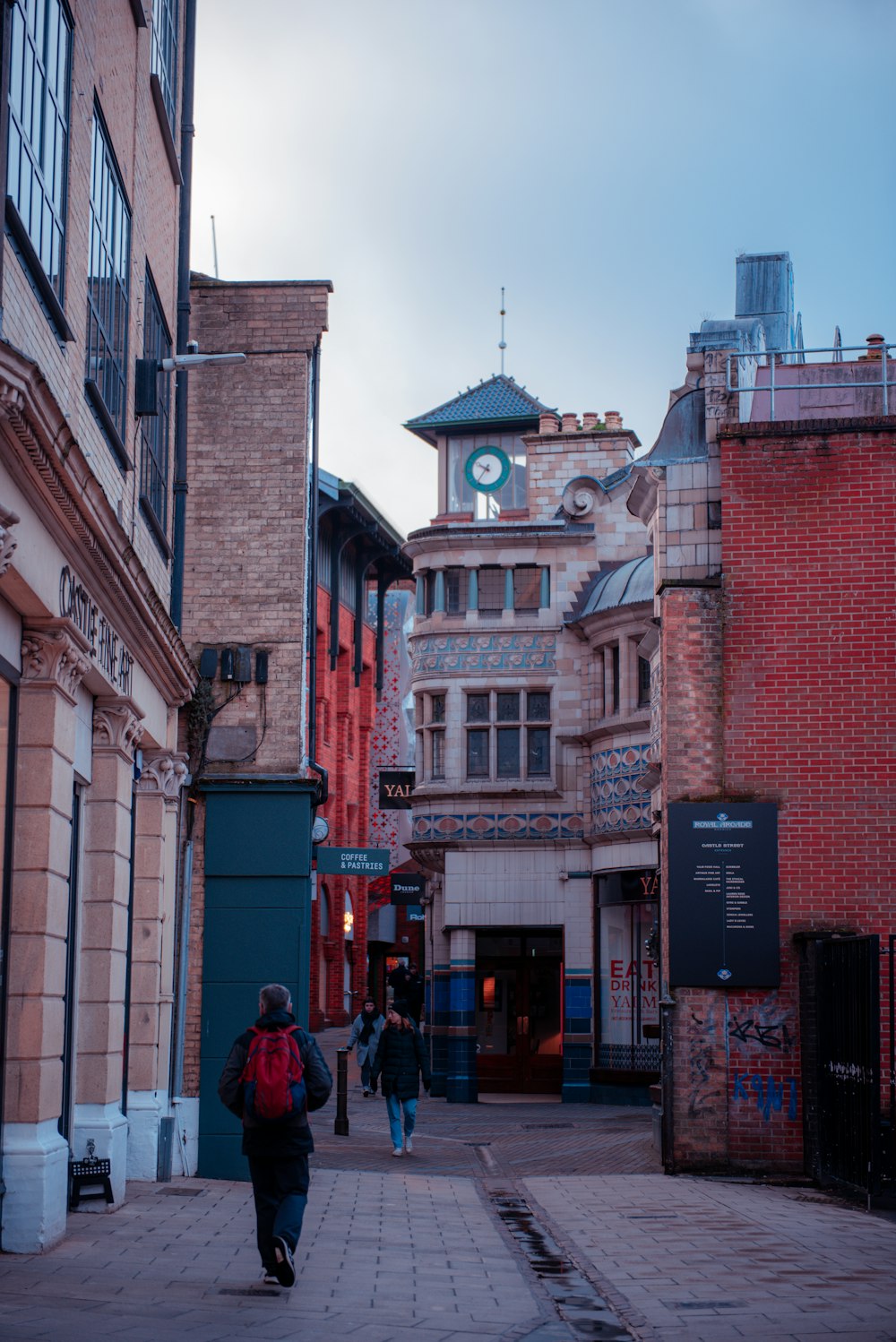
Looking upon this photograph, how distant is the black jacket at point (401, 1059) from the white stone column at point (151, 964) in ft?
8.18

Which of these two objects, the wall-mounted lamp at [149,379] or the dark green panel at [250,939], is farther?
the dark green panel at [250,939]

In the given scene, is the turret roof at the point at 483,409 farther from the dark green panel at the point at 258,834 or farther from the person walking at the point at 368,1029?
the dark green panel at the point at 258,834

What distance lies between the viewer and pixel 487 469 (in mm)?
39219

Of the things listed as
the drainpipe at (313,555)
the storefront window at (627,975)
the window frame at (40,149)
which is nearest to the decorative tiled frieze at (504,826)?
the storefront window at (627,975)

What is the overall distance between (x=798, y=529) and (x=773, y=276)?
11.2 meters

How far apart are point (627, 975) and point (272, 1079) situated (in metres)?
22.6

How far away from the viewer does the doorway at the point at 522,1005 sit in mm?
33250

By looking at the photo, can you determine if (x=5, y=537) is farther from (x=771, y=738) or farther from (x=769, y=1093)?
(x=769, y=1093)

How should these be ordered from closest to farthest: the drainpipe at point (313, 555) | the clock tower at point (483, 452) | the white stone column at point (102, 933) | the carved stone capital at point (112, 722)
Answer: the white stone column at point (102, 933)
the carved stone capital at point (112, 722)
the drainpipe at point (313, 555)
the clock tower at point (483, 452)

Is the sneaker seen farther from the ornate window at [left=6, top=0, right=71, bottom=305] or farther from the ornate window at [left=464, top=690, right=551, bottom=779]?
the ornate window at [left=464, top=690, right=551, bottom=779]

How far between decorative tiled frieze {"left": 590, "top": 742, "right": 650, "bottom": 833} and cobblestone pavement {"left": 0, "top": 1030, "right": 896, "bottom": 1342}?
13.0 meters

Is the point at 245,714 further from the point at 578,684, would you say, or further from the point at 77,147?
the point at 578,684

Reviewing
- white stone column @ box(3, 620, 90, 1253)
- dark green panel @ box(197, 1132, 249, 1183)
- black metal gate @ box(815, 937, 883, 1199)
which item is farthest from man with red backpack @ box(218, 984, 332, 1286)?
dark green panel @ box(197, 1132, 249, 1183)

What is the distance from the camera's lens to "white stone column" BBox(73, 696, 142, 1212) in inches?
546
